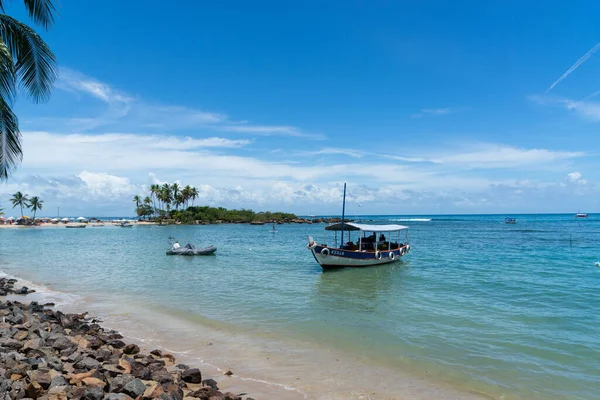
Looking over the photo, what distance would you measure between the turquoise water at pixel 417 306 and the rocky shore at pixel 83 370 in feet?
13.4

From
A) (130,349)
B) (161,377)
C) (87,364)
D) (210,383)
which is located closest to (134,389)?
(161,377)

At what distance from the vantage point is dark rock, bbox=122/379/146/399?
6.09 metres

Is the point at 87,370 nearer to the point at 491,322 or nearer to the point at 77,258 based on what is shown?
the point at 491,322

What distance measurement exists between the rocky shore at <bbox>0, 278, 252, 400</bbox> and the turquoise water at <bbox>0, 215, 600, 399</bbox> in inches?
161

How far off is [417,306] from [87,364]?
11782mm

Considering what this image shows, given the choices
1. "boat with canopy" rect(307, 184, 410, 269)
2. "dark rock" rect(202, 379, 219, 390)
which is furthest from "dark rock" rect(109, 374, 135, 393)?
"boat with canopy" rect(307, 184, 410, 269)

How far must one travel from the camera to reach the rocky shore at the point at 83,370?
585 centimetres

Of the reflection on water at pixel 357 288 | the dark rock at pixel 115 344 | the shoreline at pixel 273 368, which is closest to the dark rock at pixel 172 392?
the shoreline at pixel 273 368

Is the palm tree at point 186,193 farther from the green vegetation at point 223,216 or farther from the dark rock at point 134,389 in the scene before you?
the dark rock at point 134,389

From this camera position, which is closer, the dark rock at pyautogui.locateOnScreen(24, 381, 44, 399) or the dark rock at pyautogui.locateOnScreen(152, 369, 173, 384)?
the dark rock at pyautogui.locateOnScreen(24, 381, 44, 399)

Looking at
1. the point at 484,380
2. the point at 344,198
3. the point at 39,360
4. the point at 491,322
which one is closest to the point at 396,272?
the point at 344,198

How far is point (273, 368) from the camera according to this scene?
29.2ft

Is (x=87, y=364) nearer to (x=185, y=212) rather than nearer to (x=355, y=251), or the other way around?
(x=355, y=251)

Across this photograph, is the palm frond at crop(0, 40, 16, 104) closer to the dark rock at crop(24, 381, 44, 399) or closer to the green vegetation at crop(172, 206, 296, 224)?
the dark rock at crop(24, 381, 44, 399)
